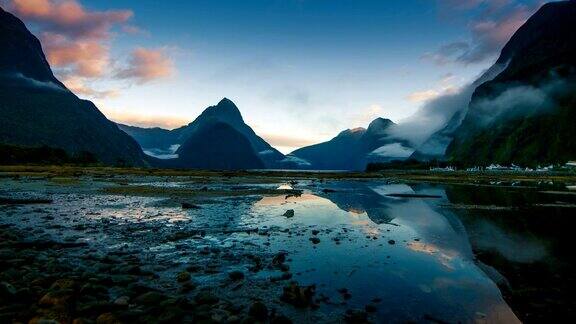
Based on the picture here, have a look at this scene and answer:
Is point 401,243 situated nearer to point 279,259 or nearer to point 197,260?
point 279,259

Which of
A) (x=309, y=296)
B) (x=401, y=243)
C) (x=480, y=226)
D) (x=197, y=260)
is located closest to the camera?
(x=309, y=296)

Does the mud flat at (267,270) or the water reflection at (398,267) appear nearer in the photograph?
the mud flat at (267,270)

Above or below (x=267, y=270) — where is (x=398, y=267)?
below

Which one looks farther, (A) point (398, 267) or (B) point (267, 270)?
(A) point (398, 267)

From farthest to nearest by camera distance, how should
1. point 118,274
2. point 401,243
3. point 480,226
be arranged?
point 480,226 → point 401,243 → point 118,274

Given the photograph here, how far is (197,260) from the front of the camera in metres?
20.2

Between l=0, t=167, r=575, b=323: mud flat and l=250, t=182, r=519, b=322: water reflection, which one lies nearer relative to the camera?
l=0, t=167, r=575, b=323: mud flat

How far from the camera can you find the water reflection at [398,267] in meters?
15.0

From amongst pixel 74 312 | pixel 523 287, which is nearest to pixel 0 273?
pixel 74 312

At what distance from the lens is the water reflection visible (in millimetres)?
15036

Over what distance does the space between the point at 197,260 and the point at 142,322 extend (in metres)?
8.42

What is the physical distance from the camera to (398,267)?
2102cm

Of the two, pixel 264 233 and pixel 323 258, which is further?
pixel 264 233

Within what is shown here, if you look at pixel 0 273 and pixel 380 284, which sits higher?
pixel 0 273
